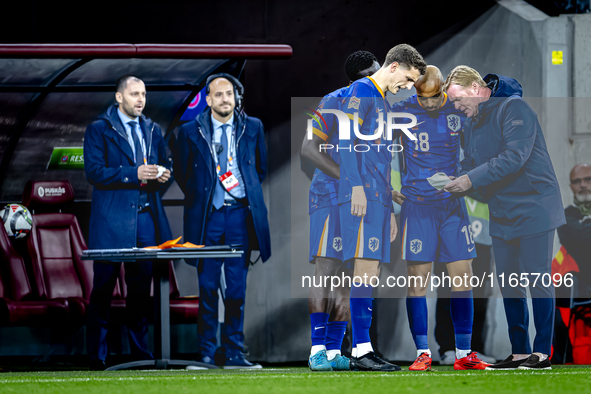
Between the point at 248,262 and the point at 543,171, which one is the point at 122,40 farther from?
the point at 543,171

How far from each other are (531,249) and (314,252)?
1.37 meters

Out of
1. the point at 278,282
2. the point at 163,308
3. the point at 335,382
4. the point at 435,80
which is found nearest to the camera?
the point at 335,382

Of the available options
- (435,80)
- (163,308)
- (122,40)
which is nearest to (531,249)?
(435,80)

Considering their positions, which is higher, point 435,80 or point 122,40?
point 122,40

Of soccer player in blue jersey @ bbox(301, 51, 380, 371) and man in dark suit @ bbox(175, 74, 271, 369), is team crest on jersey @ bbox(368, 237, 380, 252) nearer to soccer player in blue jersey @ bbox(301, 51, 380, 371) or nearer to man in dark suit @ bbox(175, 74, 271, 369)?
soccer player in blue jersey @ bbox(301, 51, 380, 371)

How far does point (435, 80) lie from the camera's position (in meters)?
5.12

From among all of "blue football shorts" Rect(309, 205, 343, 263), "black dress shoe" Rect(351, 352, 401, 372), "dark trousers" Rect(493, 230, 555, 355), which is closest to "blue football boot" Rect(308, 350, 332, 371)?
"black dress shoe" Rect(351, 352, 401, 372)

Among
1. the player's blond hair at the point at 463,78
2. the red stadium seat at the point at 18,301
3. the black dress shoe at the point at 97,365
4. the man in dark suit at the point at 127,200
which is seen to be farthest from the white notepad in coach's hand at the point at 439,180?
the red stadium seat at the point at 18,301

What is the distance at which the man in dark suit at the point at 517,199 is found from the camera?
4711mm

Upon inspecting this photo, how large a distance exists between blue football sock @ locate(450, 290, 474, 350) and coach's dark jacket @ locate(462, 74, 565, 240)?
47 centimetres

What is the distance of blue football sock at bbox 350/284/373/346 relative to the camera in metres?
4.46

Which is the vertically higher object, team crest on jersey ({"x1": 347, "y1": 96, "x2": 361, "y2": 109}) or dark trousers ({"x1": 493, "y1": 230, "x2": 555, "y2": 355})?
team crest on jersey ({"x1": 347, "y1": 96, "x2": 361, "y2": 109})

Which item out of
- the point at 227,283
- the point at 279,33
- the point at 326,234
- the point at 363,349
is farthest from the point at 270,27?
the point at 363,349

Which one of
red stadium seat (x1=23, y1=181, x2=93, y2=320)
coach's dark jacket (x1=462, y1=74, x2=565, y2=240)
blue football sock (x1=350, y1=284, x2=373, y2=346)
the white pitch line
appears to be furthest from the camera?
red stadium seat (x1=23, y1=181, x2=93, y2=320)
